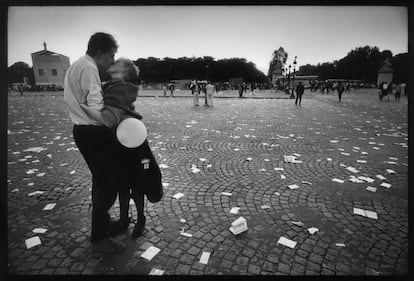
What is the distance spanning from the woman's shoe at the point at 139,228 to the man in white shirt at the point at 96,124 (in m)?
0.21

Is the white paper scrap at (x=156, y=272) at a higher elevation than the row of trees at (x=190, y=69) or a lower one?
lower

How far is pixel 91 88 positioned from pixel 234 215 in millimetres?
2443

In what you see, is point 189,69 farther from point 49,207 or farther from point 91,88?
point 91,88

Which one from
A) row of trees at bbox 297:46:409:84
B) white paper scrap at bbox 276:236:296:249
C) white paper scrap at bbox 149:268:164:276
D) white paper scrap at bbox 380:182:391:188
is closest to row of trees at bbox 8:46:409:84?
row of trees at bbox 297:46:409:84

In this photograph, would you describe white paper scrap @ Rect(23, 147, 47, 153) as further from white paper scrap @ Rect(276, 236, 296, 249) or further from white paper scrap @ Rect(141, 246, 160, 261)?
white paper scrap @ Rect(276, 236, 296, 249)

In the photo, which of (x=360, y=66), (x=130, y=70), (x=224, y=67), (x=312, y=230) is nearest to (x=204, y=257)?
(x=312, y=230)

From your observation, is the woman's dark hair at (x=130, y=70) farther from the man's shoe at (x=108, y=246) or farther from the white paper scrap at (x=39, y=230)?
the white paper scrap at (x=39, y=230)

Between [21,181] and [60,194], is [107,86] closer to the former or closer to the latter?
[60,194]

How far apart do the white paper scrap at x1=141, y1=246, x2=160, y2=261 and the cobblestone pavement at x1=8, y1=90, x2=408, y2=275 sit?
0.05 metres

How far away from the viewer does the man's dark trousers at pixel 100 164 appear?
246 cm

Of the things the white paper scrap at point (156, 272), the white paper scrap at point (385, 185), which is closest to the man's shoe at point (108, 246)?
the white paper scrap at point (156, 272)

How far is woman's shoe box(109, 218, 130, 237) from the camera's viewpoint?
9.83 feet
